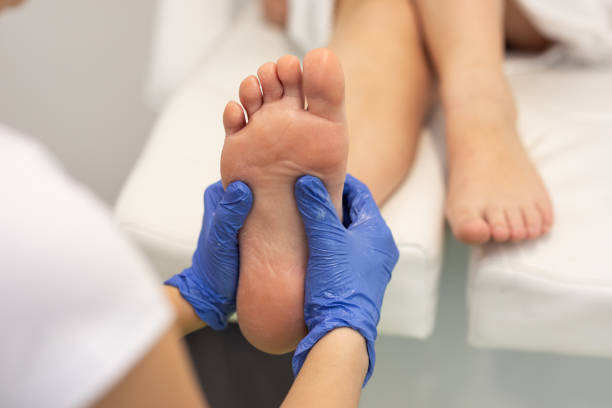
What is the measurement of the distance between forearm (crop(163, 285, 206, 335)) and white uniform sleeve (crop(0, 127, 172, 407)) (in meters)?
0.36

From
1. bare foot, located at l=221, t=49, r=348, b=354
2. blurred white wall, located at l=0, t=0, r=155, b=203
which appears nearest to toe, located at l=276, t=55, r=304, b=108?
bare foot, located at l=221, t=49, r=348, b=354

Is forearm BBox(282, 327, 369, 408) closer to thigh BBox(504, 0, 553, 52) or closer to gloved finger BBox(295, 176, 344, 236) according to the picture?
gloved finger BBox(295, 176, 344, 236)

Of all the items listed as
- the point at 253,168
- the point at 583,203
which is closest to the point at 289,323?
the point at 253,168

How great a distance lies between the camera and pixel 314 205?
1.85 ft

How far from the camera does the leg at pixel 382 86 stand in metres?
0.73

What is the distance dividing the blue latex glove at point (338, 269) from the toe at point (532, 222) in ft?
0.61

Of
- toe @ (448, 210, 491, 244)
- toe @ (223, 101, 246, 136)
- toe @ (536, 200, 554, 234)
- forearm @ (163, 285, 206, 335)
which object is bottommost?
toe @ (536, 200, 554, 234)

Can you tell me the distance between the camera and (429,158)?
83 centimetres

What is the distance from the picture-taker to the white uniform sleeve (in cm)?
25

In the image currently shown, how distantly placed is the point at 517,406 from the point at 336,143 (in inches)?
21.7

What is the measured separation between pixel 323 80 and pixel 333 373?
0.26 m

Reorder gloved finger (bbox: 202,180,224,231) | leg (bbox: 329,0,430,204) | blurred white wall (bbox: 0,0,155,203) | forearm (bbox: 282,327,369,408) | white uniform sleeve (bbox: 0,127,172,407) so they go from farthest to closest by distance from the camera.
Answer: blurred white wall (bbox: 0,0,155,203), leg (bbox: 329,0,430,204), gloved finger (bbox: 202,180,224,231), forearm (bbox: 282,327,369,408), white uniform sleeve (bbox: 0,127,172,407)

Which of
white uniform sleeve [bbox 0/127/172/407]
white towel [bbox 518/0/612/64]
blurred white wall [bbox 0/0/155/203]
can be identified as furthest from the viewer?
blurred white wall [bbox 0/0/155/203]

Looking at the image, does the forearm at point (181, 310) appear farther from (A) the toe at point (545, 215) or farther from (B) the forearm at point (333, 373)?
(A) the toe at point (545, 215)
